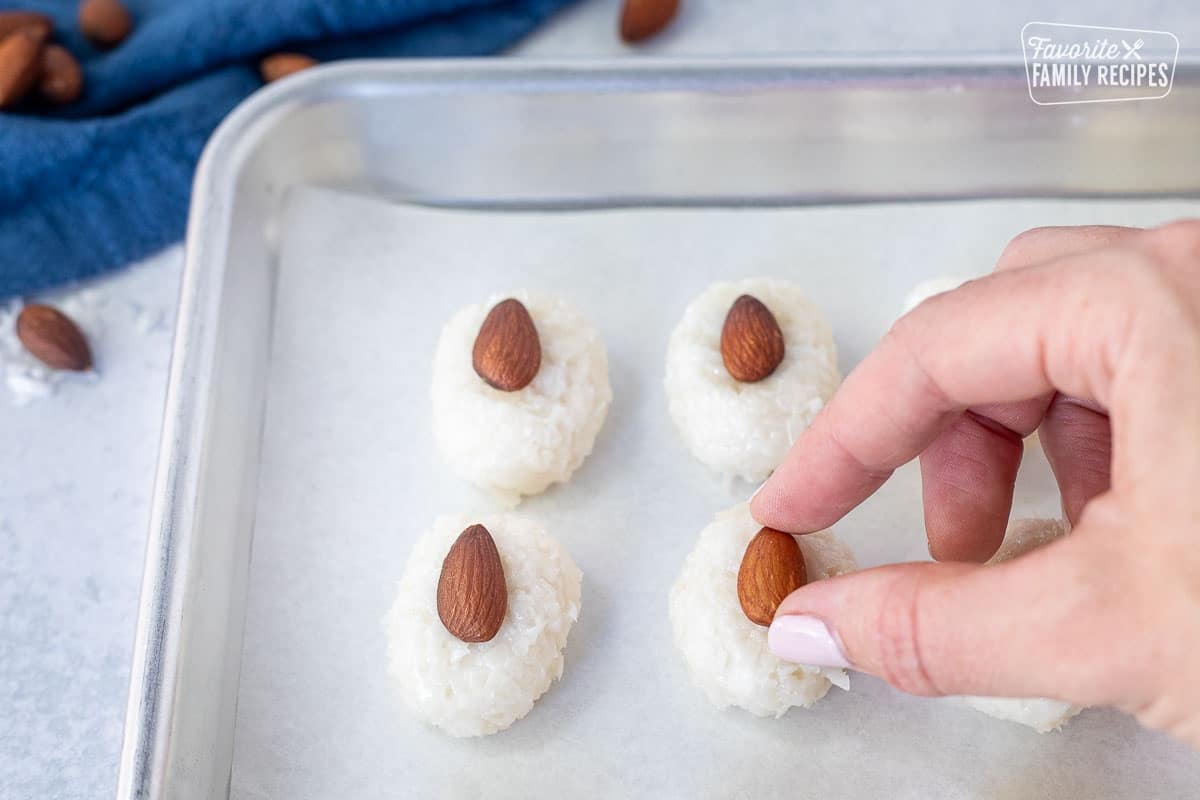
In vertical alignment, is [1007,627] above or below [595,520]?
above

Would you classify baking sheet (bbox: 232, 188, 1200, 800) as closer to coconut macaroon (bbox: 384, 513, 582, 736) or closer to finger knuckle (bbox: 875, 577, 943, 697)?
coconut macaroon (bbox: 384, 513, 582, 736)

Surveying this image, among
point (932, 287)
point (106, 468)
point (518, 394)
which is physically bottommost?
point (106, 468)

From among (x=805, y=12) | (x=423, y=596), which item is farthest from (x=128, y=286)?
(x=805, y=12)

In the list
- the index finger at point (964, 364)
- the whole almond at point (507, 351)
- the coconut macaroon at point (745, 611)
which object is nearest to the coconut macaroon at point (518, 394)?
the whole almond at point (507, 351)

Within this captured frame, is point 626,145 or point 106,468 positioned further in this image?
point 626,145

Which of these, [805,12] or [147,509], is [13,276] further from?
[805,12]

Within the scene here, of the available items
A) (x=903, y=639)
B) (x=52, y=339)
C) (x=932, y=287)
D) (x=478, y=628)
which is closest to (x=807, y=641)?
(x=903, y=639)

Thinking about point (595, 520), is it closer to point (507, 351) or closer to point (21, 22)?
point (507, 351)
